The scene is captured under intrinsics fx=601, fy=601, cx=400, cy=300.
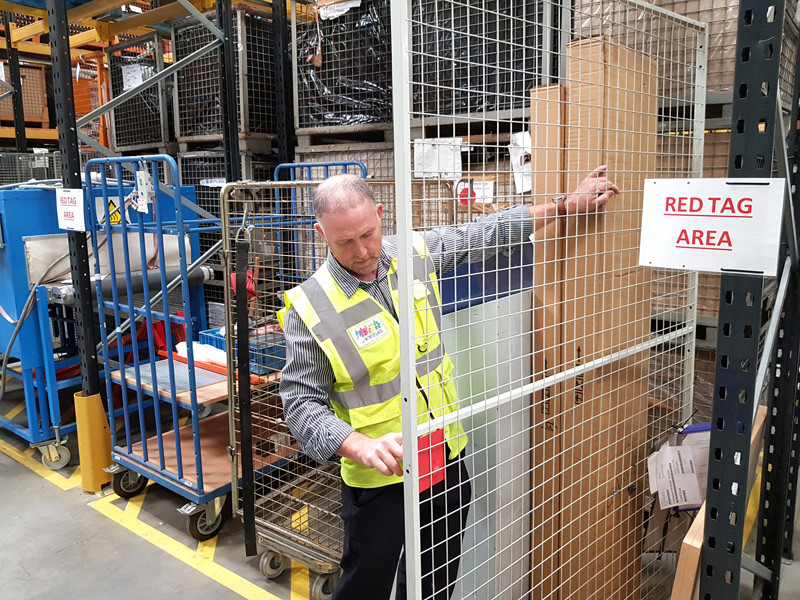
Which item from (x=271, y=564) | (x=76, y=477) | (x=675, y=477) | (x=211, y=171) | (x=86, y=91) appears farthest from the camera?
(x=86, y=91)

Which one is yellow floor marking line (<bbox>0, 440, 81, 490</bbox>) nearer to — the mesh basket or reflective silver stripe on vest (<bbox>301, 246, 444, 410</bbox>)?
the mesh basket

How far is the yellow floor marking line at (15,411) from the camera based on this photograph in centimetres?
504

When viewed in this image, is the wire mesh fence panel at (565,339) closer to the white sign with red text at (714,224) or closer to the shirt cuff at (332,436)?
the shirt cuff at (332,436)

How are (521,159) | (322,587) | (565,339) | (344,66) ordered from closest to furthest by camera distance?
1. (521,159)
2. (565,339)
3. (322,587)
4. (344,66)

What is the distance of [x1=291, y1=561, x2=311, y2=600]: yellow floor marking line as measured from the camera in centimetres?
301

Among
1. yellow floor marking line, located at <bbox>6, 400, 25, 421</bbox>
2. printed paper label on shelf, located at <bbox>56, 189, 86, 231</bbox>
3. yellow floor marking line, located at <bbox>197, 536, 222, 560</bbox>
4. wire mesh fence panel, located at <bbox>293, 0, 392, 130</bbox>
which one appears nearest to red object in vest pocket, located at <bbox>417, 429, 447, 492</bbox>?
yellow floor marking line, located at <bbox>197, 536, 222, 560</bbox>

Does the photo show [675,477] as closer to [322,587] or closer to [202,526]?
[322,587]

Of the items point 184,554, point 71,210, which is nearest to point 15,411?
point 71,210

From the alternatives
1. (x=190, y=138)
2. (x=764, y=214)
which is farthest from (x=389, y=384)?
(x=190, y=138)

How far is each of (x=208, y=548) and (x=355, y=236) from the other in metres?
2.39

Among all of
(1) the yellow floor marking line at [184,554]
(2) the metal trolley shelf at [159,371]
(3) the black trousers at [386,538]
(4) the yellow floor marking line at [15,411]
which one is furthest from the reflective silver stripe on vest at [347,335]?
(4) the yellow floor marking line at [15,411]

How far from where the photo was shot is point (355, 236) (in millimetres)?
1896

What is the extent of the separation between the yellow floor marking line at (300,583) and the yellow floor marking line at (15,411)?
3.23 meters

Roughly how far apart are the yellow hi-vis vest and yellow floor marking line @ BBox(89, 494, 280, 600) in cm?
142
